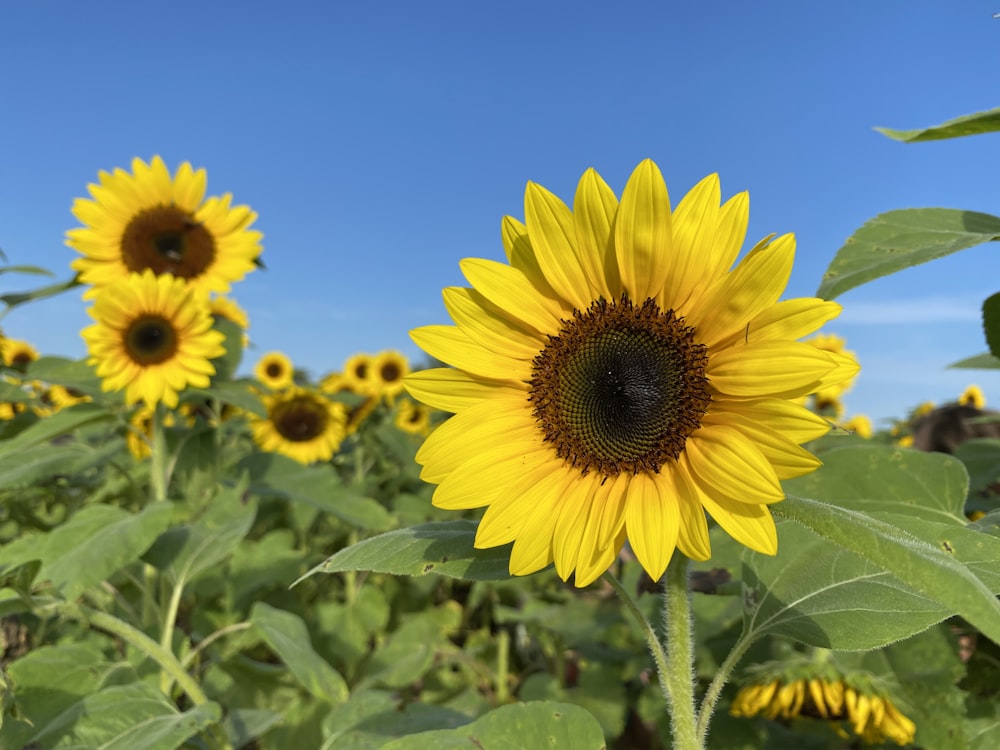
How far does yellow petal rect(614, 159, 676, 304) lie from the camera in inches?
48.3

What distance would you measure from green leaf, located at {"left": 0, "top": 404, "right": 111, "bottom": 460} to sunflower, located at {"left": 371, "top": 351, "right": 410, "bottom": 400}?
317 centimetres

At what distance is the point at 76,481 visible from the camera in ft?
14.3

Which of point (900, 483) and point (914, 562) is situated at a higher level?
point (900, 483)

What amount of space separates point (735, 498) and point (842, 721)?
131cm

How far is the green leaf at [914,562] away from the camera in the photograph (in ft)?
2.75

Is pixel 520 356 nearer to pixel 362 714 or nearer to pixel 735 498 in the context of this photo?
pixel 735 498

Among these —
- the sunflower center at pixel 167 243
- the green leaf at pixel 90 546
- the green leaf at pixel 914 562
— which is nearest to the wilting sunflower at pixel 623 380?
the green leaf at pixel 914 562

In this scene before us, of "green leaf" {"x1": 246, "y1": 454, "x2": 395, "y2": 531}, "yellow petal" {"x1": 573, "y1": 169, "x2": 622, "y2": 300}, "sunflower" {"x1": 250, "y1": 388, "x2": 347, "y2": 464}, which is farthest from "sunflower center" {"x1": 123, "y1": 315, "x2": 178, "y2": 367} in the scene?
"yellow petal" {"x1": 573, "y1": 169, "x2": 622, "y2": 300}

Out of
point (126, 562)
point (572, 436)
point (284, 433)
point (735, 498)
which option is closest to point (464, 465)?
point (572, 436)

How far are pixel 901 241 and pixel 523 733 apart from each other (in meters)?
1.28

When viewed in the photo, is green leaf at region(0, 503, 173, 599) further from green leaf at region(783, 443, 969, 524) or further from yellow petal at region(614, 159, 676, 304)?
green leaf at region(783, 443, 969, 524)

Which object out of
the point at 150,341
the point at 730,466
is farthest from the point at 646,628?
the point at 150,341

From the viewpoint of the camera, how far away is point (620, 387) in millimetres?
1380

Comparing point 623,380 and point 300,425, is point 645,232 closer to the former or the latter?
point 623,380
